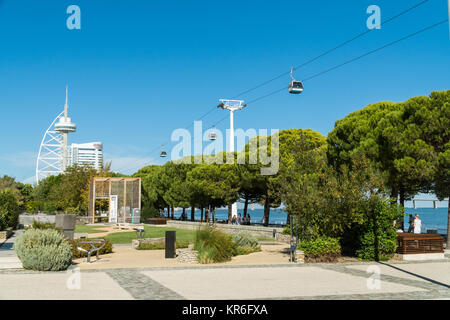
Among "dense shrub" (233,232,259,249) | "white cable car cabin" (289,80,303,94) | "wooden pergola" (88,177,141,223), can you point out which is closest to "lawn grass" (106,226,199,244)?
"dense shrub" (233,232,259,249)

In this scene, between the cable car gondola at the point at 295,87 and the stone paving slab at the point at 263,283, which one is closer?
the stone paving slab at the point at 263,283

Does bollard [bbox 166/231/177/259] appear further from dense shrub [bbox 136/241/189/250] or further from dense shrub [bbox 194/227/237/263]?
dense shrub [bbox 136/241/189/250]

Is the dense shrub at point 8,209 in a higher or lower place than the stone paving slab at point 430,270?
higher

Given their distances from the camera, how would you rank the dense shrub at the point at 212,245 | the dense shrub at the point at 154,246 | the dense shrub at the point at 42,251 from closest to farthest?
the dense shrub at the point at 42,251
the dense shrub at the point at 212,245
the dense shrub at the point at 154,246

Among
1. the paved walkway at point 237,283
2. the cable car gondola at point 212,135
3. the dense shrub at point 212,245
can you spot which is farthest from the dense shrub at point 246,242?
the cable car gondola at point 212,135

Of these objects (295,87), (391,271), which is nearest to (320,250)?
(391,271)

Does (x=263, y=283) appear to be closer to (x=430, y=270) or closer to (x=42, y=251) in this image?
(x=430, y=270)

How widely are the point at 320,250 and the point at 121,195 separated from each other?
3418 cm

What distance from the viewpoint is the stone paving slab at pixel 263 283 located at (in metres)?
8.68

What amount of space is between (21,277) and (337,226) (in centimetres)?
953

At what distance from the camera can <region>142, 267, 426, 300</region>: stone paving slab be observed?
28.5ft

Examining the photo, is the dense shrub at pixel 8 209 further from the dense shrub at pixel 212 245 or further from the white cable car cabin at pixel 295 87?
the white cable car cabin at pixel 295 87

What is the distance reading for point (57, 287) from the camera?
29.7 feet

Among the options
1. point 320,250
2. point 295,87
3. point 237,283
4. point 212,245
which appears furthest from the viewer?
point 295,87
